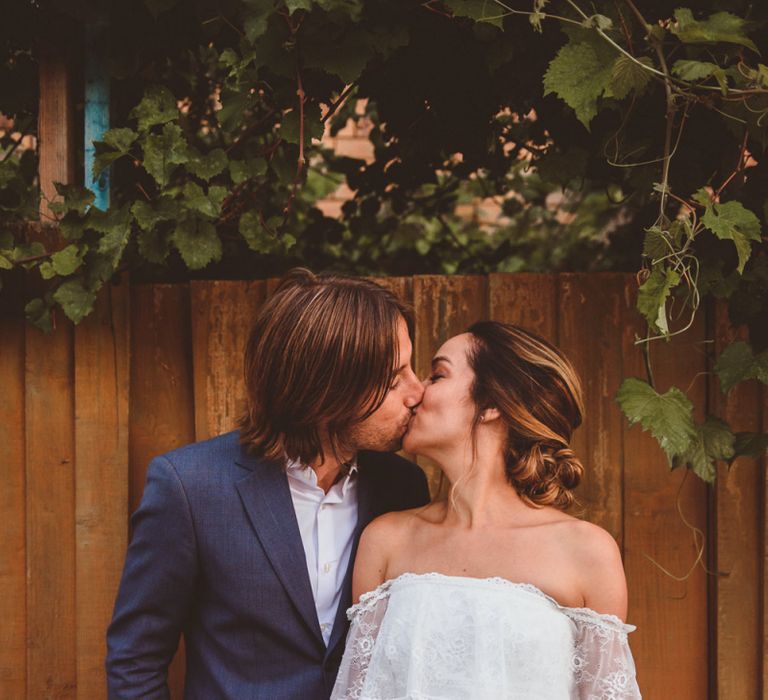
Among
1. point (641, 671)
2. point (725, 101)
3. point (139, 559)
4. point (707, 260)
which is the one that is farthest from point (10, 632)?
point (725, 101)

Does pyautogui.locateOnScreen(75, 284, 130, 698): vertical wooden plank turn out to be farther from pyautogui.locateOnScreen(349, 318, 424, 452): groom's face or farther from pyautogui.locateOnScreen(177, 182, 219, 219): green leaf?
pyautogui.locateOnScreen(349, 318, 424, 452): groom's face

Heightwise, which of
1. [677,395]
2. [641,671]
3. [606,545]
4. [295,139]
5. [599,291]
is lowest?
[641,671]

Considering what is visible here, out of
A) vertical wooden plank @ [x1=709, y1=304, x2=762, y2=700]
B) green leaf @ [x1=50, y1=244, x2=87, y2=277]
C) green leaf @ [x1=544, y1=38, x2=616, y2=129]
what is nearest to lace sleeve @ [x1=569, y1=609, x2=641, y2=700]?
vertical wooden plank @ [x1=709, y1=304, x2=762, y2=700]

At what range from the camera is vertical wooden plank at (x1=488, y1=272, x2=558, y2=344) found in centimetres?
238

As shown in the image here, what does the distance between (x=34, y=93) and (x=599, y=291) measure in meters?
1.82

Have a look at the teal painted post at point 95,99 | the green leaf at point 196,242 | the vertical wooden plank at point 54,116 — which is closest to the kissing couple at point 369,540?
the green leaf at point 196,242

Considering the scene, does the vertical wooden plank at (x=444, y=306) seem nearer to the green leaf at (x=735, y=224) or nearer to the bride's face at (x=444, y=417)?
the bride's face at (x=444, y=417)

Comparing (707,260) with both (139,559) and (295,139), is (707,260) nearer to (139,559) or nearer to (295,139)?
(295,139)

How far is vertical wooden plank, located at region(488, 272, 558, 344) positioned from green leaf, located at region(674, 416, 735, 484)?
20.0 inches

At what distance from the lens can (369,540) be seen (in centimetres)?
201

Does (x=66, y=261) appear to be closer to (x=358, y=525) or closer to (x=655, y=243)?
(x=358, y=525)

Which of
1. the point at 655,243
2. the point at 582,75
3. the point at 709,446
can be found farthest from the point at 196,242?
the point at 709,446

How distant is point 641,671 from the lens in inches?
92.1

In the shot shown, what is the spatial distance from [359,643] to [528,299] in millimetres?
1093
